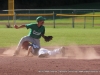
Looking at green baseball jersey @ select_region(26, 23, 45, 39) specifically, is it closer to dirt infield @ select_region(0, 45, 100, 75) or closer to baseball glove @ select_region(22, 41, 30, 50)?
baseball glove @ select_region(22, 41, 30, 50)

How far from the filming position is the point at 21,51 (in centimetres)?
1348

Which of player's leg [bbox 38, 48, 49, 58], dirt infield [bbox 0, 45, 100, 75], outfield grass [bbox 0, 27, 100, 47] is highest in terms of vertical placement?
dirt infield [bbox 0, 45, 100, 75]

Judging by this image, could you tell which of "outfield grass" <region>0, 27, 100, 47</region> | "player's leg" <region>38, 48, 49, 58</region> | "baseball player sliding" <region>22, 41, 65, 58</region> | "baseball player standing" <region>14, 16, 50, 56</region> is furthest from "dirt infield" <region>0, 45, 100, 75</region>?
"outfield grass" <region>0, 27, 100, 47</region>

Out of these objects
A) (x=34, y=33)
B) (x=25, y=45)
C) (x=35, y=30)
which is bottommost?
(x=25, y=45)

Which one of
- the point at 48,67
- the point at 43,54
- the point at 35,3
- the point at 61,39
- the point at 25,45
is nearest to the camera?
the point at 48,67

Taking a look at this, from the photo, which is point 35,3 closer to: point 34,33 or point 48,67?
point 34,33

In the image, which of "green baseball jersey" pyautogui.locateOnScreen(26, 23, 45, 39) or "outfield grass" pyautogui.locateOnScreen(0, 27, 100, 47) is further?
"outfield grass" pyautogui.locateOnScreen(0, 27, 100, 47)

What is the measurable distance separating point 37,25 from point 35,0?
38652 millimetres

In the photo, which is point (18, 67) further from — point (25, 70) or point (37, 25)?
point (37, 25)

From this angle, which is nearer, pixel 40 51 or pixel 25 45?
pixel 40 51

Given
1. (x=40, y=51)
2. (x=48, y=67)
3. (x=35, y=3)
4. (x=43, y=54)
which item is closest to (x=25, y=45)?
(x=40, y=51)

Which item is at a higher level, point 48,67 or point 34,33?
point 34,33

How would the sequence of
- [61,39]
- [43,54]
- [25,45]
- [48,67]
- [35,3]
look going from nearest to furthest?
1. [48,67]
2. [43,54]
3. [25,45]
4. [61,39]
5. [35,3]

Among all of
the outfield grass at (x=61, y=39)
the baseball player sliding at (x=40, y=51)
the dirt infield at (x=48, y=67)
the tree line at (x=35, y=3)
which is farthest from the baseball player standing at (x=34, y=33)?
the tree line at (x=35, y=3)
